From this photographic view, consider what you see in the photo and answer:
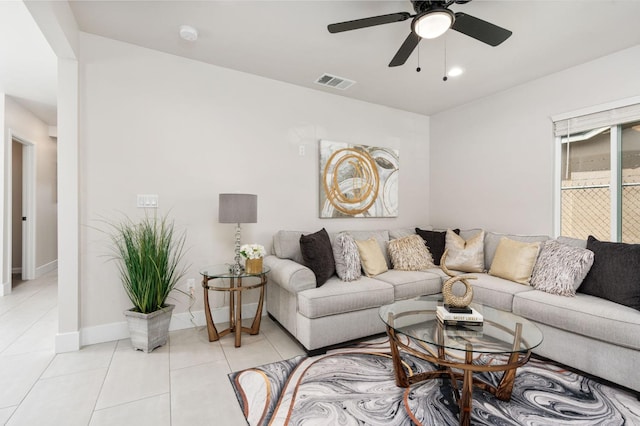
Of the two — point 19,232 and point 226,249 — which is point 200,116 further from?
point 19,232

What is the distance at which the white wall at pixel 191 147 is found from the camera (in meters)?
2.62

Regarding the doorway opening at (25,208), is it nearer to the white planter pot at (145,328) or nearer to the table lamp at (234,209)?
the white planter pot at (145,328)

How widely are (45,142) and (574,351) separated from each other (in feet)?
25.1

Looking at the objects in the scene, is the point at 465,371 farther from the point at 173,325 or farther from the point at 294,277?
the point at 173,325

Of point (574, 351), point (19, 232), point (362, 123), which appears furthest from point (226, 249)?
point (19, 232)

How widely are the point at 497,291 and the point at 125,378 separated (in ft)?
9.72

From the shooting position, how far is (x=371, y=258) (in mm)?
3111

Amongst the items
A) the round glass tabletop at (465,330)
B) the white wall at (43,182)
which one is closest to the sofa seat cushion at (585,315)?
the round glass tabletop at (465,330)

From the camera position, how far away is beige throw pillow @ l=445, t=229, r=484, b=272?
3.26 meters

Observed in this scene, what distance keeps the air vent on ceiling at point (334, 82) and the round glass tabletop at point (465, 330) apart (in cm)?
245

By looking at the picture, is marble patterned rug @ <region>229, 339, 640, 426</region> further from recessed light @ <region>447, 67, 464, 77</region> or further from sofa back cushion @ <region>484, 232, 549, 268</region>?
recessed light @ <region>447, 67, 464, 77</region>

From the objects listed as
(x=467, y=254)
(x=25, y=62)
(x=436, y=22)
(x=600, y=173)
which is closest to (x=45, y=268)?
(x=25, y=62)

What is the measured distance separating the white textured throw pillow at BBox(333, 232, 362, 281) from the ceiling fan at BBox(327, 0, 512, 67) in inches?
71.4

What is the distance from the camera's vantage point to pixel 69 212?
8.00 ft
